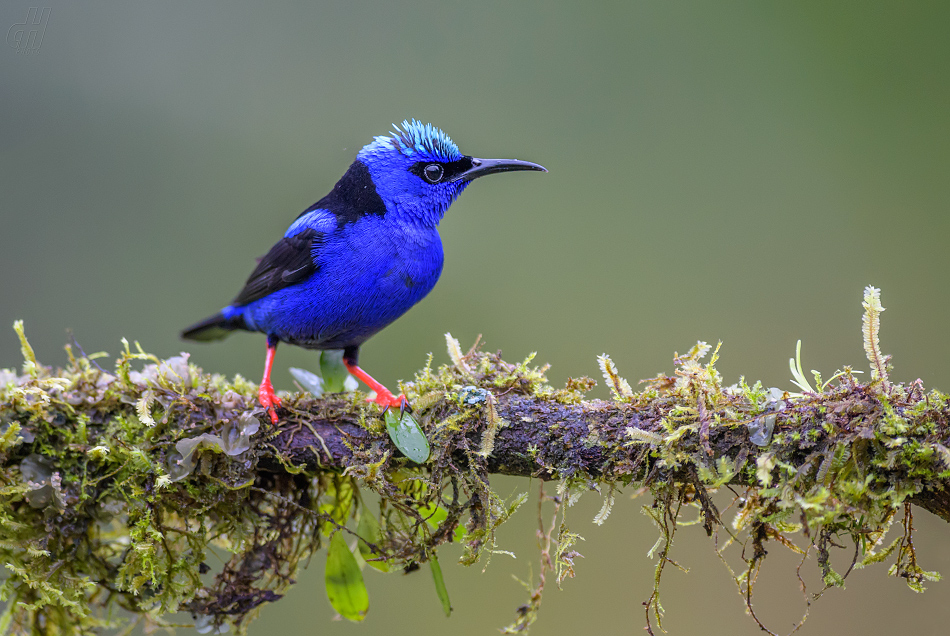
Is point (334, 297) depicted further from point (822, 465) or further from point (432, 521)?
point (822, 465)

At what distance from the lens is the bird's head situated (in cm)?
363

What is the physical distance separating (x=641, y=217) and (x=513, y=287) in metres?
1.42

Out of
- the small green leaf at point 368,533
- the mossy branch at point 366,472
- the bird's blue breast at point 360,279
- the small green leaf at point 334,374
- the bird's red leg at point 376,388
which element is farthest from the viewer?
the small green leaf at point 334,374

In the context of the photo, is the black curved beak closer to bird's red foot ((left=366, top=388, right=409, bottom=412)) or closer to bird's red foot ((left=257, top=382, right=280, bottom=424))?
bird's red foot ((left=366, top=388, right=409, bottom=412))

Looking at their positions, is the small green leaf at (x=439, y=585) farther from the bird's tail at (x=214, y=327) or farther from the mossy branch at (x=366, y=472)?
the bird's tail at (x=214, y=327)

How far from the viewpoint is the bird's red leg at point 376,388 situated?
9.06 feet

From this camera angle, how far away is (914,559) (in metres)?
2.20

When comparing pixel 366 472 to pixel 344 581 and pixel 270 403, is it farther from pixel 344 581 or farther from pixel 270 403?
pixel 344 581

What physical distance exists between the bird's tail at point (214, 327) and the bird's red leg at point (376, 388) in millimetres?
732

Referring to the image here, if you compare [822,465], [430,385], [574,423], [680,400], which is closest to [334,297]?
[430,385]

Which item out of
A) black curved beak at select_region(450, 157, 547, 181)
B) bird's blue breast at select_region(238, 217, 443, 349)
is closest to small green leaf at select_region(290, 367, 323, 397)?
bird's blue breast at select_region(238, 217, 443, 349)

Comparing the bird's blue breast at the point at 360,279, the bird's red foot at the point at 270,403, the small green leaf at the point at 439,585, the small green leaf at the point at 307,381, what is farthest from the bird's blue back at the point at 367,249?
the small green leaf at the point at 439,585

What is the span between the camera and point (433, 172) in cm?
370

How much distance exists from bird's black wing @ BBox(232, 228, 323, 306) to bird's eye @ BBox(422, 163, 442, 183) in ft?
2.01
